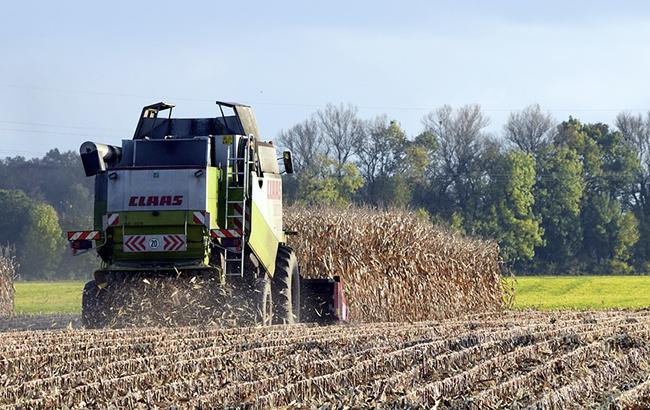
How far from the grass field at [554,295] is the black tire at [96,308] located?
672 inches

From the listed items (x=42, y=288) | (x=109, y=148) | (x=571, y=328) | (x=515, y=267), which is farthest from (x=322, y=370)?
(x=515, y=267)

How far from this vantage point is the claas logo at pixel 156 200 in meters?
16.8

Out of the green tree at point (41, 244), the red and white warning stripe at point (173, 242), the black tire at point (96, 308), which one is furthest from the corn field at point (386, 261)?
the green tree at point (41, 244)

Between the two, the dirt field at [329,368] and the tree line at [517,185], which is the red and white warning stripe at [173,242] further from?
the tree line at [517,185]

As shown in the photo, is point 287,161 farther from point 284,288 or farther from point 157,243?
point 157,243

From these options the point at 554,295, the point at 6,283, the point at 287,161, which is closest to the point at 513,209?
the point at 554,295

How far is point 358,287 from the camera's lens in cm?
2350

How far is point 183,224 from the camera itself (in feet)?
55.2

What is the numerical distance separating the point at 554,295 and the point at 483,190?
2836cm

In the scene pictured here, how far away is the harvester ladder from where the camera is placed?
56.3ft

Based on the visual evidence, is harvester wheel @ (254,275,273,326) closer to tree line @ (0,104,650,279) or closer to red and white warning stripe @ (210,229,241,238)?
red and white warning stripe @ (210,229,241,238)

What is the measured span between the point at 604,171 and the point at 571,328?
6320 centimetres

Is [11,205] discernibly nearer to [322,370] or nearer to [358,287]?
[358,287]

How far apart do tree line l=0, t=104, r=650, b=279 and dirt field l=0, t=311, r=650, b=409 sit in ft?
156
